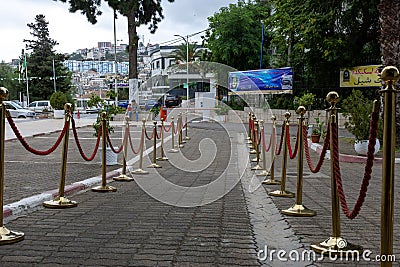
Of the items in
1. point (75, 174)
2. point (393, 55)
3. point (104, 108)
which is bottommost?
point (75, 174)

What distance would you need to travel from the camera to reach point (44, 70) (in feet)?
205

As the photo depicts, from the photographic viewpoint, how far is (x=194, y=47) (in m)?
69.9

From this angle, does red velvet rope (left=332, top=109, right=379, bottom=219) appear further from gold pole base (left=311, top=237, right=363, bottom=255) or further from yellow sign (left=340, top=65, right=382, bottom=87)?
yellow sign (left=340, top=65, right=382, bottom=87)

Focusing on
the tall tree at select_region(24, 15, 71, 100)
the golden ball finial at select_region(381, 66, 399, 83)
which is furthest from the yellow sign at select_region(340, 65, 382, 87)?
the tall tree at select_region(24, 15, 71, 100)

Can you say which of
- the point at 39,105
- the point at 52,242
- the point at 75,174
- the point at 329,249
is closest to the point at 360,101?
the point at 75,174

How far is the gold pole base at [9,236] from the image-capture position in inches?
200

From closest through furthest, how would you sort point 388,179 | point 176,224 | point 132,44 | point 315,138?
point 388,179
point 176,224
point 315,138
point 132,44

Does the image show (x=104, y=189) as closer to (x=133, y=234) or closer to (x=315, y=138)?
(x=133, y=234)

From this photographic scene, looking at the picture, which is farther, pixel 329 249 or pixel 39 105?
pixel 39 105

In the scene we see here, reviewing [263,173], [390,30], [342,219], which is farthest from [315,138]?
[342,219]

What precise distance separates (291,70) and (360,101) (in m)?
16.8

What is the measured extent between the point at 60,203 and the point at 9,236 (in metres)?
1.97

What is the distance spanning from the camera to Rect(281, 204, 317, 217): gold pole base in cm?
657

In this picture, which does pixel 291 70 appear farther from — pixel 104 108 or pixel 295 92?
pixel 104 108
